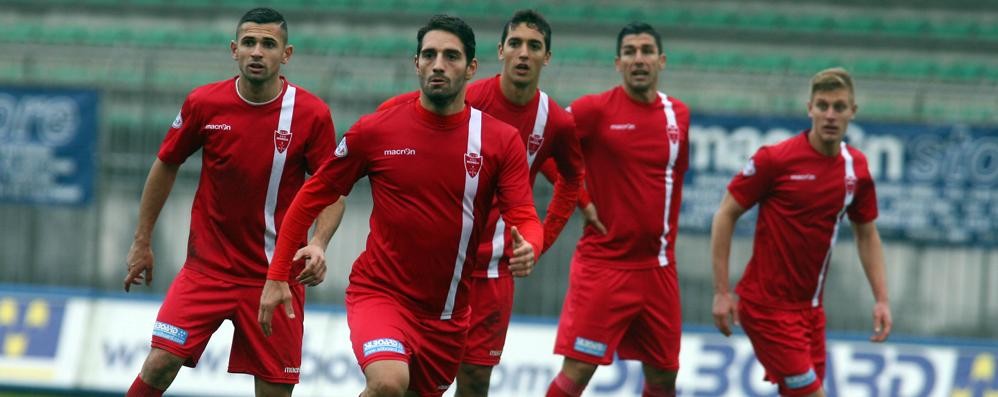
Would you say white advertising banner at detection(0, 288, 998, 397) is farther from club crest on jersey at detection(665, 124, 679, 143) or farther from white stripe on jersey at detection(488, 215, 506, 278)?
white stripe on jersey at detection(488, 215, 506, 278)

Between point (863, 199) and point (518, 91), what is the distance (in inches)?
89.2

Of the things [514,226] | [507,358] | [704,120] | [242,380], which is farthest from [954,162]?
[514,226]

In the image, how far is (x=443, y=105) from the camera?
6496mm

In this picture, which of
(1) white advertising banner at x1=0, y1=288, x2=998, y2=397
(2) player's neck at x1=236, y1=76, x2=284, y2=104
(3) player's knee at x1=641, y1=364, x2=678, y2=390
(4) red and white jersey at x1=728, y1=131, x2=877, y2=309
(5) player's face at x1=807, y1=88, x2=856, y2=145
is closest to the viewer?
(2) player's neck at x1=236, y1=76, x2=284, y2=104

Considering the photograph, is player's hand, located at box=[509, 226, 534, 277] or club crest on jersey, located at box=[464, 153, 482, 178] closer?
player's hand, located at box=[509, 226, 534, 277]

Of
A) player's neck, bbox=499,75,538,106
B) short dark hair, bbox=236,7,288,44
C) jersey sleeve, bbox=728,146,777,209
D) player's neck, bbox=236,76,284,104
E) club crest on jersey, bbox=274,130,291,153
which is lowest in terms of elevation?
jersey sleeve, bbox=728,146,777,209

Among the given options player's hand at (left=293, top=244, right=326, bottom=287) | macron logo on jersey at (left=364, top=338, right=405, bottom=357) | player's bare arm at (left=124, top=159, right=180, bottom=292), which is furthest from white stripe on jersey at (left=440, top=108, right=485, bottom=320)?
player's bare arm at (left=124, top=159, right=180, bottom=292)

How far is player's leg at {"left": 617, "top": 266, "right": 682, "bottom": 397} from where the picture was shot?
337 inches

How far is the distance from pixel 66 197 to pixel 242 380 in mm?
2675

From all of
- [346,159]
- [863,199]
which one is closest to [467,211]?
[346,159]

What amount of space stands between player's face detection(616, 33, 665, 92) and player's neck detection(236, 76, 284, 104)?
86.8 inches

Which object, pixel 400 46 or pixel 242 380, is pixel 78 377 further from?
pixel 400 46

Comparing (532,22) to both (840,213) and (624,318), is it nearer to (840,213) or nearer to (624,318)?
(624,318)

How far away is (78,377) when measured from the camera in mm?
12312
